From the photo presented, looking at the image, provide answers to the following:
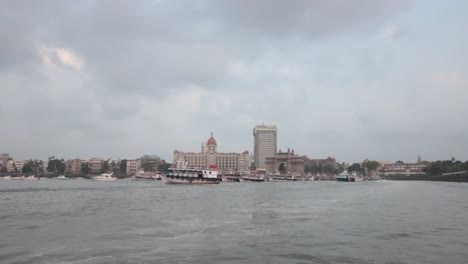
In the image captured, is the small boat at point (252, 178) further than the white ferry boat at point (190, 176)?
Yes

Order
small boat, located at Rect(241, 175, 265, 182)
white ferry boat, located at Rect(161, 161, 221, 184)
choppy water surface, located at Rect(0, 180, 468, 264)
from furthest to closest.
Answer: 1. small boat, located at Rect(241, 175, 265, 182)
2. white ferry boat, located at Rect(161, 161, 221, 184)
3. choppy water surface, located at Rect(0, 180, 468, 264)

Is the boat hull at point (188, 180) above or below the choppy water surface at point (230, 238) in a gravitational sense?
above

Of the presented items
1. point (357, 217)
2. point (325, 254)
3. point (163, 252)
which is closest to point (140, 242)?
point (163, 252)

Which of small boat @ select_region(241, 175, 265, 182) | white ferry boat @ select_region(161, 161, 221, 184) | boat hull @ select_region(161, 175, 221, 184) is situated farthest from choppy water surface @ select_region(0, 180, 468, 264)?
small boat @ select_region(241, 175, 265, 182)

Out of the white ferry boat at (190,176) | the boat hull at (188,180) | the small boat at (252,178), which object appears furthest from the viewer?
the small boat at (252,178)

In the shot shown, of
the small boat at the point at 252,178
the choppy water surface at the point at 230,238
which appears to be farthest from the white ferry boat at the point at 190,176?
the choppy water surface at the point at 230,238

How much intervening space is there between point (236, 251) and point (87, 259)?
6532 millimetres

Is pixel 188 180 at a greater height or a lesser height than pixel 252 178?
lesser

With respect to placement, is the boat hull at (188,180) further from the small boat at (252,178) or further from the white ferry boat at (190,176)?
the small boat at (252,178)

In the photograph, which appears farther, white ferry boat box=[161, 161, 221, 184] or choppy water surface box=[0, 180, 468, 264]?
white ferry boat box=[161, 161, 221, 184]

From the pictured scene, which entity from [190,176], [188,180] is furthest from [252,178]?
[188,180]

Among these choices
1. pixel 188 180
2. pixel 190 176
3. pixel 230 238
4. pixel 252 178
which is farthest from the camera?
pixel 252 178

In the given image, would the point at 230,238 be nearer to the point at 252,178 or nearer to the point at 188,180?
the point at 188,180

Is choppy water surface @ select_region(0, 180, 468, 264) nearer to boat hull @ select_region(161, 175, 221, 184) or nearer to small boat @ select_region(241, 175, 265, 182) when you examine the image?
boat hull @ select_region(161, 175, 221, 184)
